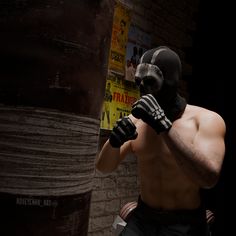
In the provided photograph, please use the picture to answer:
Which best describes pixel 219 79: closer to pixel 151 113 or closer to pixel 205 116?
pixel 205 116

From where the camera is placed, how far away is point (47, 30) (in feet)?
4.02

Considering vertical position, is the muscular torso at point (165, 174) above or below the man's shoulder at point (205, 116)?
below

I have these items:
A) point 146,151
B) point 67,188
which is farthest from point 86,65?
point 146,151

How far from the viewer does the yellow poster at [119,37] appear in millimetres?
3102

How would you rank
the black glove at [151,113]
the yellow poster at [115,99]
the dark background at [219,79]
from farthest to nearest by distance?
1. the dark background at [219,79]
2. the yellow poster at [115,99]
3. the black glove at [151,113]

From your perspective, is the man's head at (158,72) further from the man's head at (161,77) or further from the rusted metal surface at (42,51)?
the rusted metal surface at (42,51)

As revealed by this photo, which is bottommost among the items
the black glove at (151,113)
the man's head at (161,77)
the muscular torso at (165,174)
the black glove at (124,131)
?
the muscular torso at (165,174)

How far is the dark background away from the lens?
162 inches

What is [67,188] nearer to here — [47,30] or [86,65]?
[86,65]

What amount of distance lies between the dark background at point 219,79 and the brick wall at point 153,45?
13 cm

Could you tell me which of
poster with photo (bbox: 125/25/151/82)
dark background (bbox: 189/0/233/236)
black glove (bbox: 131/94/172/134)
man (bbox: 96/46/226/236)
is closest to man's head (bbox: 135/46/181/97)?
man (bbox: 96/46/226/236)

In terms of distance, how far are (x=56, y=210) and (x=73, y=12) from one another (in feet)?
2.11

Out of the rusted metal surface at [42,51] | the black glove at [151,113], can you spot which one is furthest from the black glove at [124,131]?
the rusted metal surface at [42,51]

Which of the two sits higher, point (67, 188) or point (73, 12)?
point (73, 12)
